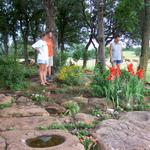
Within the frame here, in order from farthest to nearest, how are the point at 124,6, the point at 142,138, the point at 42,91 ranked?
1. the point at 124,6
2. the point at 42,91
3. the point at 142,138

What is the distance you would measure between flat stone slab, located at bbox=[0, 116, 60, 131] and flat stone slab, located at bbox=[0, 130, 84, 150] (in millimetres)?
399

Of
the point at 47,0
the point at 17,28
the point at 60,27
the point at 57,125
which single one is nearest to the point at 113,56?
the point at 47,0

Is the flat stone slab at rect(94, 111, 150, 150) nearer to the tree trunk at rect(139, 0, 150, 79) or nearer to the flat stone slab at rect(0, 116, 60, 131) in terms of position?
the flat stone slab at rect(0, 116, 60, 131)

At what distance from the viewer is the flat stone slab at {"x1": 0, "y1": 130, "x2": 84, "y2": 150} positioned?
5.21 metres

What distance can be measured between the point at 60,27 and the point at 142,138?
925 inches

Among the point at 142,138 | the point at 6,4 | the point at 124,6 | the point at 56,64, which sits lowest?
the point at 142,138

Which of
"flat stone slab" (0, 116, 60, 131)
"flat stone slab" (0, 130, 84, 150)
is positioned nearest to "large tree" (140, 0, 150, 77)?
"flat stone slab" (0, 116, 60, 131)

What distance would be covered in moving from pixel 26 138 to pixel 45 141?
1.00ft

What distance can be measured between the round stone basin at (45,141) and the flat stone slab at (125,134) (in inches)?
25.9

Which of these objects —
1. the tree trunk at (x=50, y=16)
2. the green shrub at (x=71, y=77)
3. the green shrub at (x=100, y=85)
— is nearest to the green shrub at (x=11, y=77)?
the green shrub at (x=71, y=77)

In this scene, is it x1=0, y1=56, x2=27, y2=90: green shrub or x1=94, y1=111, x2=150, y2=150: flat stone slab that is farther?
x1=0, y1=56, x2=27, y2=90: green shrub

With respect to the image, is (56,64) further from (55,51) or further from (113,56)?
(113,56)

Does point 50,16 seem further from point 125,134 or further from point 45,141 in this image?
point 45,141

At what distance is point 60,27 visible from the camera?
94.5 ft
